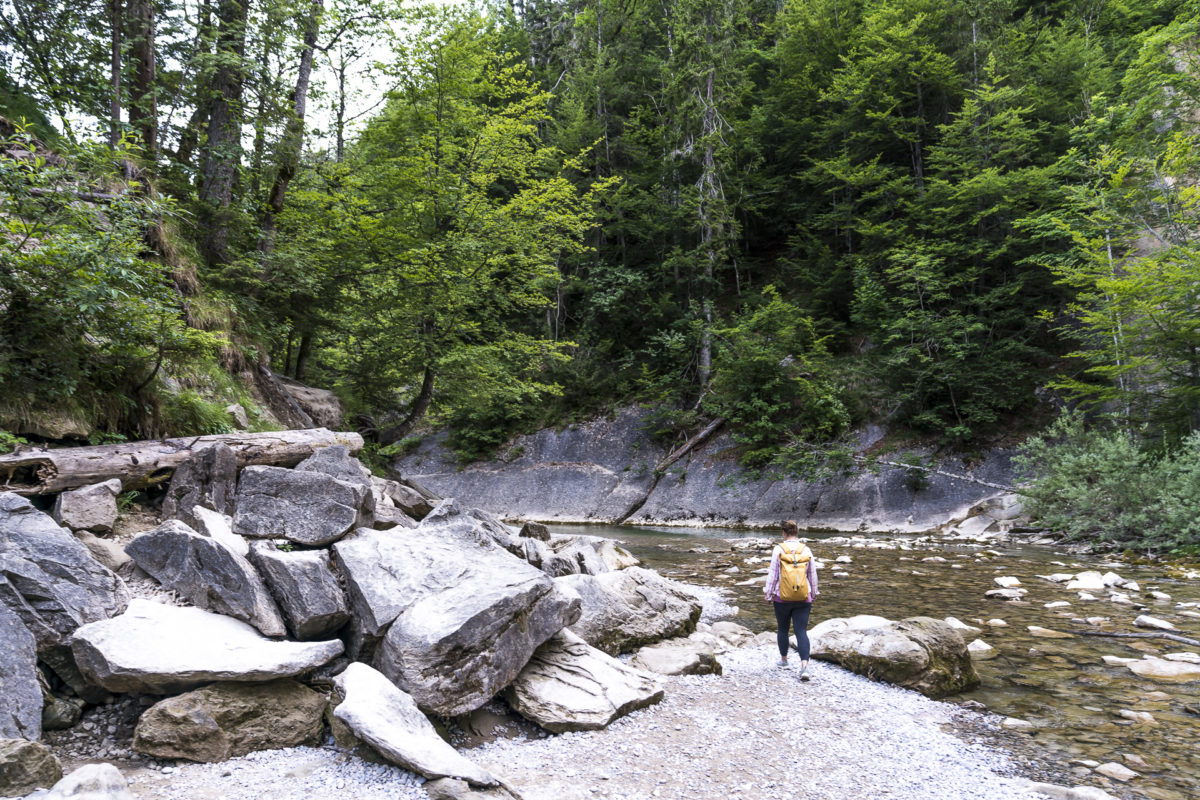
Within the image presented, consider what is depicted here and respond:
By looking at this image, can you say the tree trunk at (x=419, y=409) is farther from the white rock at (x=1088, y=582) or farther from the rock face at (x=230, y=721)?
the white rock at (x=1088, y=582)

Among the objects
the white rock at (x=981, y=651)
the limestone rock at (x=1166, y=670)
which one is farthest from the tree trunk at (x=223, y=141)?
the limestone rock at (x=1166, y=670)

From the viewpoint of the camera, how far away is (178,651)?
13.4 feet

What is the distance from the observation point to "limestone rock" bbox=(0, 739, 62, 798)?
3.15 meters

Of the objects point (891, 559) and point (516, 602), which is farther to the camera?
point (891, 559)

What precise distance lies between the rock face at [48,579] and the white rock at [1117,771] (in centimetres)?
719

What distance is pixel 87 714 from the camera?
4.05 m

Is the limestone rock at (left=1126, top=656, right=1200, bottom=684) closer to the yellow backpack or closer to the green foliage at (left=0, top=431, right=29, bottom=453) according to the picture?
the yellow backpack

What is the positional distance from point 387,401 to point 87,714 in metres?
11.2

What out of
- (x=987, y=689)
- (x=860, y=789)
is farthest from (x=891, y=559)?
(x=860, y=789)

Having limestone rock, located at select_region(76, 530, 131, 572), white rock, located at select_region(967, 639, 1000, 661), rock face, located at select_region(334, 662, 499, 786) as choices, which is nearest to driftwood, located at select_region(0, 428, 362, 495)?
limestone rock, located at select_region(76, 530, 131, 572)

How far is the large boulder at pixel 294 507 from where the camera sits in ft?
19.2

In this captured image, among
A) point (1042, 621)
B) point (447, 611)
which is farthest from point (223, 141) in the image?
point (1042, 621)

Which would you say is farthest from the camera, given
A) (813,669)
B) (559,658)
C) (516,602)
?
(813,669)

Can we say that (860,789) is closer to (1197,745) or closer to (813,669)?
(813,669)
